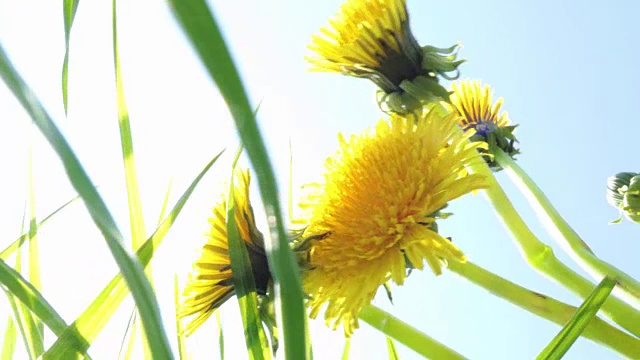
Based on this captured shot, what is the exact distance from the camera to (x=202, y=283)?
0.44m

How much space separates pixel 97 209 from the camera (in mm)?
121

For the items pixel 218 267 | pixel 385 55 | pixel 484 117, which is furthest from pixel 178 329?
pixel 484 117

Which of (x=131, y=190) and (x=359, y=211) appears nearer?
(x=131, y=190)

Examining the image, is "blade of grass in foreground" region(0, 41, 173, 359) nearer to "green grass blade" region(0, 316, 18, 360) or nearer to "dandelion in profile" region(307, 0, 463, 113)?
"green grass blade" region(0, 316, 18, 360)

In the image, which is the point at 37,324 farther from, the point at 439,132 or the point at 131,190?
the point at 439,132

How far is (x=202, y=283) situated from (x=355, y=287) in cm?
11

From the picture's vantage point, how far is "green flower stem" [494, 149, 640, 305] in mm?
407

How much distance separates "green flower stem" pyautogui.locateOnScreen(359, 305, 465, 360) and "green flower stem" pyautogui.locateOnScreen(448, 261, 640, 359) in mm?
50

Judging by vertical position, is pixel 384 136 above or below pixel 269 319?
above

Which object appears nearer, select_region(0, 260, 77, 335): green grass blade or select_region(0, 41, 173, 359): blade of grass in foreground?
select_region(0, 41, 173, 359): blade of grass in foreground

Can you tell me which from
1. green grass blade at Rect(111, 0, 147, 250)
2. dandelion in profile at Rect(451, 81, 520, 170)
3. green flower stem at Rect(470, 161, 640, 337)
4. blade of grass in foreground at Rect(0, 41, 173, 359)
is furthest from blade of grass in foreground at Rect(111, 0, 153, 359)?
dandelion in profile at Rect(451, 81, 520, 170)

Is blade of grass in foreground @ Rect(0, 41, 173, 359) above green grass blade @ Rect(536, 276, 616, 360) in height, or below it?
above

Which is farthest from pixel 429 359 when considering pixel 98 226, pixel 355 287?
pixel 98 226

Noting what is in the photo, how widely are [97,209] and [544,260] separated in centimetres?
38
